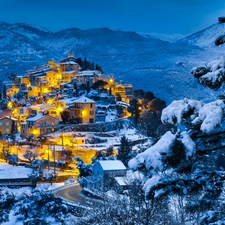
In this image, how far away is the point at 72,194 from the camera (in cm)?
1953

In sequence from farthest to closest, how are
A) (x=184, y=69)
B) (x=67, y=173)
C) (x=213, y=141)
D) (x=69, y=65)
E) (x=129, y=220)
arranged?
(x=184, y=69), (x=69, y=65), (x=67, y=173), (x=129, y=220), (x=213, y=141)

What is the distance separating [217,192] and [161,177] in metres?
1.13

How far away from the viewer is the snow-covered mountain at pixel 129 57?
75.7 metres

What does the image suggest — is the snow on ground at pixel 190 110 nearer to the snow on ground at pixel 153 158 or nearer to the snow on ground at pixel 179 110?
the snow on ground at pixel 179 110

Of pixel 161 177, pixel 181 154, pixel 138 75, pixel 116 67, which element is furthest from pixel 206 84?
pixel 116 67

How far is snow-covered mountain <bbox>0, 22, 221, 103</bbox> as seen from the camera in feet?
248

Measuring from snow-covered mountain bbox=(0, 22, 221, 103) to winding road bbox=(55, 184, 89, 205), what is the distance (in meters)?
40.1

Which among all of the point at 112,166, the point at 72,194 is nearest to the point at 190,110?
the point at 112,166

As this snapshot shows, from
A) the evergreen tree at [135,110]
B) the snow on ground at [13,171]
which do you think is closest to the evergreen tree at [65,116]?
the snow on ground at [13,171]

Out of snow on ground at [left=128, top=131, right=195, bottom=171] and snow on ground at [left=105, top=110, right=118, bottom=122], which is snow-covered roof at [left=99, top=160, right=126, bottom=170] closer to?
snow on ground at [left=128, top=131, right=195, bottom=171]

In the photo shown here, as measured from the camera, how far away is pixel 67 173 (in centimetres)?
2758

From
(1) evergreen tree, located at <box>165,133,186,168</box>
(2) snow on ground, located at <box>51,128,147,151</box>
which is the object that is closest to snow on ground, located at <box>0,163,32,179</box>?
(2) snow on ground, located at <box>51,128,147,151</box>

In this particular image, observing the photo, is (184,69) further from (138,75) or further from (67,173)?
→ (67,173)

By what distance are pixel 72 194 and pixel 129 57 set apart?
298 feet
